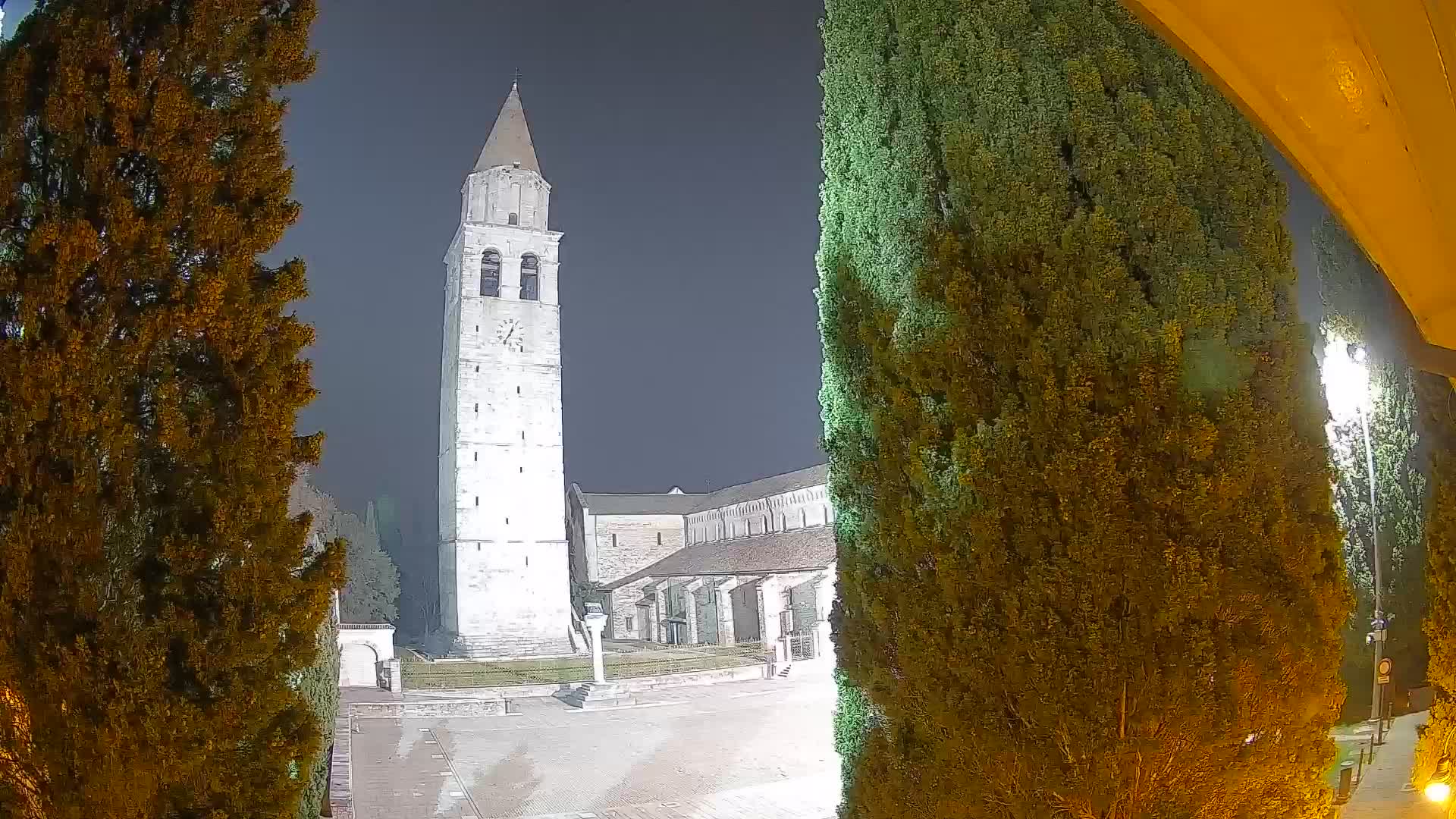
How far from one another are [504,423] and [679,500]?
16.7 meters

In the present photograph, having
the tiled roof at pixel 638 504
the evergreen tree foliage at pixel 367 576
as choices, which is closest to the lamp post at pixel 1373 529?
the tiled roof at pixel 638 504

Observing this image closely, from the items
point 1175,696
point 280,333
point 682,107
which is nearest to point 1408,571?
point 1175,696

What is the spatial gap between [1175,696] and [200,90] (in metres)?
5.04

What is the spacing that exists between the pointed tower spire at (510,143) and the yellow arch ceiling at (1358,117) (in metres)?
43.3

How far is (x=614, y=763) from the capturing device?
16.7 m

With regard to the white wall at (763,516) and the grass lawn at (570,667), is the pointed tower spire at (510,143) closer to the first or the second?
the white wall at (763,516)

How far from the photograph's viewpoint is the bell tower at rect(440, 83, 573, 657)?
40406 millimetres

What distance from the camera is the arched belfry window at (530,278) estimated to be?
42906 millimetres

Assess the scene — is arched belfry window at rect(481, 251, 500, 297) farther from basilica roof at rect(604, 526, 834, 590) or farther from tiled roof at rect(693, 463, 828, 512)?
tiled roof at rect(693, 463, 828, 512)

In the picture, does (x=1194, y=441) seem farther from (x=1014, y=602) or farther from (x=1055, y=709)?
(x=1055, y=709)

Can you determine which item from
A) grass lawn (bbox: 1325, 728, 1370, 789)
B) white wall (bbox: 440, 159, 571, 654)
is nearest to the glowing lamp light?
grass lawn (bbox: 1325, 728, 1370, 789)

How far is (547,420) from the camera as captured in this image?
42625 millimetres

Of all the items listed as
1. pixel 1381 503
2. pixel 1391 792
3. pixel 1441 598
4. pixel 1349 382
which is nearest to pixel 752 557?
pixel 1381 503

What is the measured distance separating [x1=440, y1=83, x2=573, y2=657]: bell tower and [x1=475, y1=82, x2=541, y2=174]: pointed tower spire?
0.21 ft
